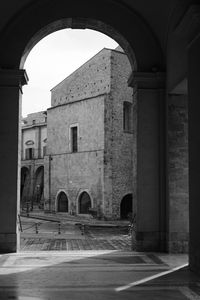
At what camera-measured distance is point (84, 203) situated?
35969 mm

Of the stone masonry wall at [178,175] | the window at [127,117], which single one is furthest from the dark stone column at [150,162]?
the window at [127,117]

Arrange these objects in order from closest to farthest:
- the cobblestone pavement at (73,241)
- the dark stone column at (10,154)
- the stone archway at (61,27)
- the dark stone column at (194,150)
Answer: the dark stone column at (194,150) < the dark stone column at (10,154) < the stone archway at (61,27) < the cobblestone pavement at (73,241)

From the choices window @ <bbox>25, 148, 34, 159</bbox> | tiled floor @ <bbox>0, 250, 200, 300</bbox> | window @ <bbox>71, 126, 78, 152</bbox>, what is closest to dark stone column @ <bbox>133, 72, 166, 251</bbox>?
tiled floor @ <bbox>0, 250, 200, 300</bbox>

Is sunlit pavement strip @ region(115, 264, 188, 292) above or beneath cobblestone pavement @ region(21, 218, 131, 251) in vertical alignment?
above

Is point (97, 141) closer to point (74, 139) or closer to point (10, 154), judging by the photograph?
point (74, 139)

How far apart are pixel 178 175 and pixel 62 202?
94.1 ft

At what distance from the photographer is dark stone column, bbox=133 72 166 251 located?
35.4 ft

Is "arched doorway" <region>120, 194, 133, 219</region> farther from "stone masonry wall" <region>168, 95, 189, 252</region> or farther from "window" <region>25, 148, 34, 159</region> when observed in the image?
"stone masonry wall" <region>168, 95, 189, 252</region>

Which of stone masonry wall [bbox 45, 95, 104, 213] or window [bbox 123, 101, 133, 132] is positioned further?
window [bbox 123, 101, 133, 132]

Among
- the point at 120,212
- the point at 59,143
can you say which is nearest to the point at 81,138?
the point at 59,143

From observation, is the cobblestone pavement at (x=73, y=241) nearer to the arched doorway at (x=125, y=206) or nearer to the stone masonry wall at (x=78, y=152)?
the arched doorway at (x=125, y=206)

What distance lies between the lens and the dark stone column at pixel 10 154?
10469 mm

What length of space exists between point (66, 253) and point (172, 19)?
19.9 feet

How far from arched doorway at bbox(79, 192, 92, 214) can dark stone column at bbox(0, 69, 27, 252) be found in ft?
82.6
